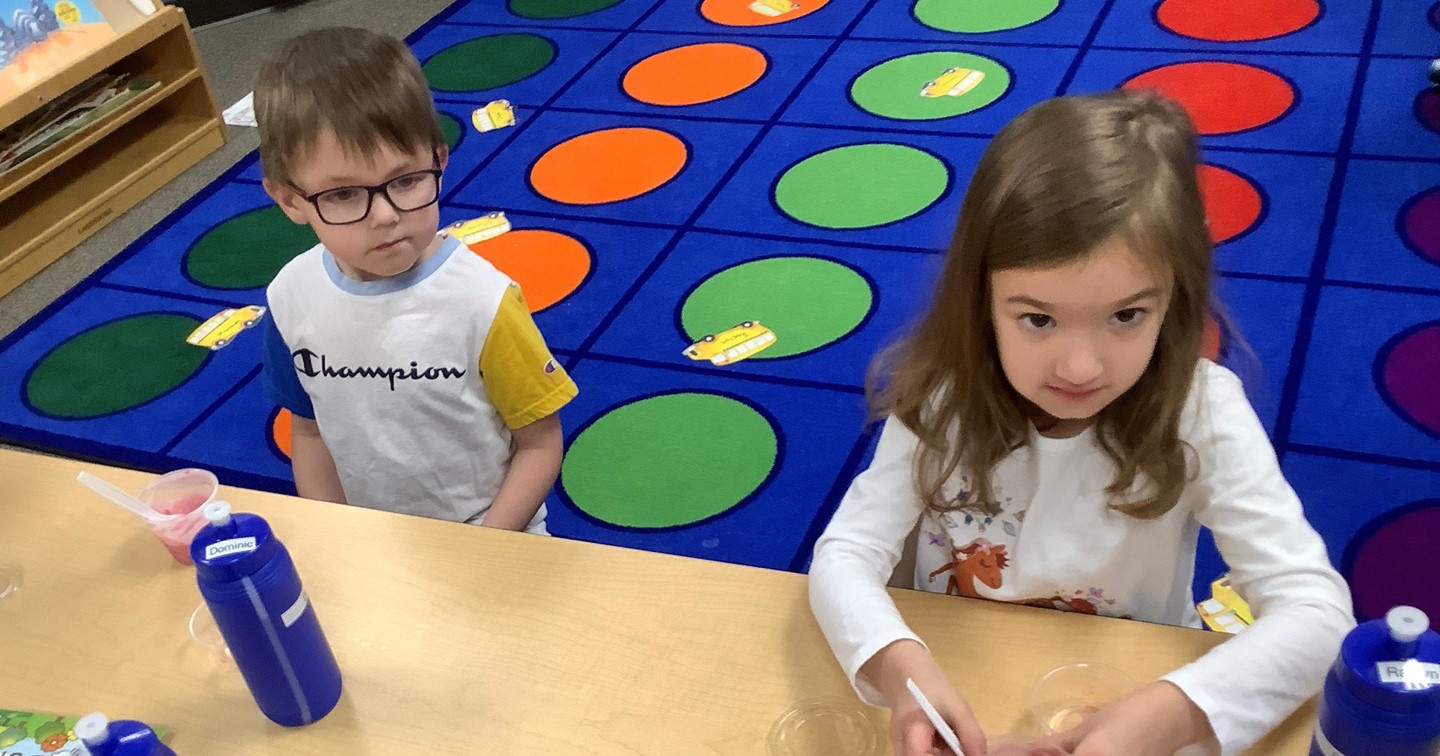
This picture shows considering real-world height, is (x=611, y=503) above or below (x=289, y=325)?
below

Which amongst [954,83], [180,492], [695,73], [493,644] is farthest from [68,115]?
[493,644]

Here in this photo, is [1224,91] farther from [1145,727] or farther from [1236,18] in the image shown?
[1145,727]

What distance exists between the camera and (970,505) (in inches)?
37.9

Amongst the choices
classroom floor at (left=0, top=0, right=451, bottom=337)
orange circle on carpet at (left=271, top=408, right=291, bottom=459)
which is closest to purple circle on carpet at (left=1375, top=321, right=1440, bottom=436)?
orange circle on carpet at (left=271, top=408, right=291, bottom=459)

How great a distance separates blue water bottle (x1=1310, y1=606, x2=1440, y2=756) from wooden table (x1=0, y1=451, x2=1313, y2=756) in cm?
18

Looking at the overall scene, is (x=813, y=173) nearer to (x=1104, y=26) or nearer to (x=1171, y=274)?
(x=1104, y=26)

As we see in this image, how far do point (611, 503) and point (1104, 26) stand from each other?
181 centimetres

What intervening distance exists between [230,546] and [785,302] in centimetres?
149

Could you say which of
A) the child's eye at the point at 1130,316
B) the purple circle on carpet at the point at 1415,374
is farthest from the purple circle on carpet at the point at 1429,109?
the child's eye at the point at 1130,316

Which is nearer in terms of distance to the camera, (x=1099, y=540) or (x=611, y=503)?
(x=1099, y=540)

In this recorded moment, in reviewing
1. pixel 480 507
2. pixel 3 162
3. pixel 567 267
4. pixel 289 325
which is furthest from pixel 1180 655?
pixel 3 162

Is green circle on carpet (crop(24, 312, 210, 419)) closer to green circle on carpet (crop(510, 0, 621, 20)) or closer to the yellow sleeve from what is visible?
the yellow sleeve

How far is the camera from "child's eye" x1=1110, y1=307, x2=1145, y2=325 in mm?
807

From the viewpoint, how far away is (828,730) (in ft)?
2.63
